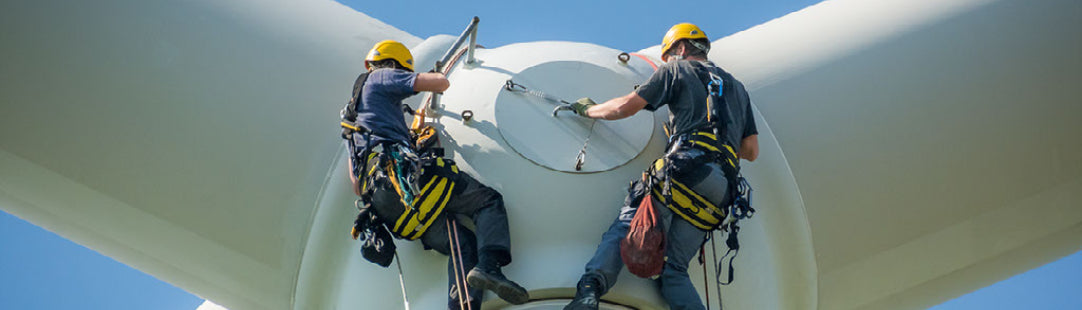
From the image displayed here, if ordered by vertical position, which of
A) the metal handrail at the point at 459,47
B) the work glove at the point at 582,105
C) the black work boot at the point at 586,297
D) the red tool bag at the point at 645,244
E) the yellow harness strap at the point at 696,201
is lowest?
the black work boot at the point at 586,297

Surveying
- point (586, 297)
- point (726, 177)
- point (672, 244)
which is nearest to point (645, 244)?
point (672, 244)

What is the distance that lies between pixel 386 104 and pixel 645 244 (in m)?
2.04

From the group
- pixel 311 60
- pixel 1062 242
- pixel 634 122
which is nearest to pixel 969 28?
pixel 1062 242

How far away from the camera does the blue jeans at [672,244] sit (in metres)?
7.66

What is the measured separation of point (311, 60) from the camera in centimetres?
925

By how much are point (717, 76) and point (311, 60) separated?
310 centimetres

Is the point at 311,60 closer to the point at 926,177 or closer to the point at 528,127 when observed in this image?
the point at 528,127

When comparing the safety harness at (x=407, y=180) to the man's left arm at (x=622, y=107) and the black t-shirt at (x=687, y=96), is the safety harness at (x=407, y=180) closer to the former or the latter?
the man's left arm at (x=622, y=107)

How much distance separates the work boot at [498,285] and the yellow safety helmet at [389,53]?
1.98 meters

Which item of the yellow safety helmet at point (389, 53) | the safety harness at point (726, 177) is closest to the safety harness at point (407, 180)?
the yellow safety helmet at point (389, 53)

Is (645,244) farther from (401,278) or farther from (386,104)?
(386,104)

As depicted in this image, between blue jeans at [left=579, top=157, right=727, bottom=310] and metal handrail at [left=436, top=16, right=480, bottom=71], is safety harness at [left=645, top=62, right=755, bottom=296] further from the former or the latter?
metal handrail at [left=436, top=16, right=480, bottom=71]

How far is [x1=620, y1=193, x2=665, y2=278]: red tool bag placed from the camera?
7613mm

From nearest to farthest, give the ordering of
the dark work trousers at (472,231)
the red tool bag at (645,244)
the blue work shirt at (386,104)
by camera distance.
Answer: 1. the red tool bag at (645,244)
2. the dark work trousers at (472,231)
3. the blue work shirt at (386,104)
